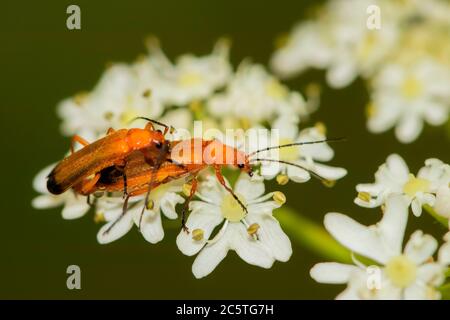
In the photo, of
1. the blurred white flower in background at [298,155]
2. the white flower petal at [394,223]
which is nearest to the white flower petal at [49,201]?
the blurred white flower in background at [298,155]

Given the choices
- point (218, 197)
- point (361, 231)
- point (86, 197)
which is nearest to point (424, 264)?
point (361, 231)

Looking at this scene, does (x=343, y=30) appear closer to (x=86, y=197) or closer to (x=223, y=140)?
(x=223, y=140)

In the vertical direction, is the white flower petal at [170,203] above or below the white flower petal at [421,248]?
above

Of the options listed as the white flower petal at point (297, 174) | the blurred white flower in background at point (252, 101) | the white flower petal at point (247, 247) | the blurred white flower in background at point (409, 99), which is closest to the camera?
the white flower petal at point (247, 247)

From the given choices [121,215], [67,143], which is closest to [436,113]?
[121,215]

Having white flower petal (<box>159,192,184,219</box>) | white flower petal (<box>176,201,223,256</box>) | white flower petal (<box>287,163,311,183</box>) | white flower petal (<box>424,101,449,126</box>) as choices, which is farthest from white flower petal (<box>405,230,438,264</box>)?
white flower petal (<box>424,101,449,126</box>)

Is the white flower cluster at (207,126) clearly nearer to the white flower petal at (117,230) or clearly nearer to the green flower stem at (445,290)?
the white flower petal at (117,230)

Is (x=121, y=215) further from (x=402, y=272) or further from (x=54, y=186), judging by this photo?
(x=402, y=272)

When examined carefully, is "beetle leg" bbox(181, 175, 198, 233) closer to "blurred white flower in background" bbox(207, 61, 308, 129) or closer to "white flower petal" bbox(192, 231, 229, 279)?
"white flower petal" bbox(192, 231, 229, 279)
